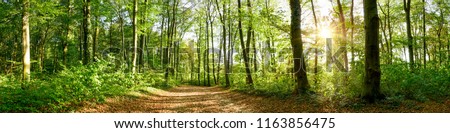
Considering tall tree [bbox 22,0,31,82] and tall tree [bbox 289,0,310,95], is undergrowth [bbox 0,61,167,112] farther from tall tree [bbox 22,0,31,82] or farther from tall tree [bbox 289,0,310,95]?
Result: tall tree [bbox 289,0,310,95]

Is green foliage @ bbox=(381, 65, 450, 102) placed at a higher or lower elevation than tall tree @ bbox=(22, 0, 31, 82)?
lower

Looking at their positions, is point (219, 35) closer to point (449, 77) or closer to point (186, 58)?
point (186, 58)

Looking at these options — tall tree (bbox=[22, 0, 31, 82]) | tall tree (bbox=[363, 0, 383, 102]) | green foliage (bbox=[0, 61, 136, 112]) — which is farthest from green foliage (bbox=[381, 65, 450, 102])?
tall tree (bbox=[22, 0, 31, 82])

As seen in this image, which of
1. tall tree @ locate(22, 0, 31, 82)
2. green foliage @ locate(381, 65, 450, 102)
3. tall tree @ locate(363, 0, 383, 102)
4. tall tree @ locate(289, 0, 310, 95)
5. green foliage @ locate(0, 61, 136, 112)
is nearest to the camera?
green foliage @ locate(0, 61, 136, 112)

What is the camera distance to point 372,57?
28.2 ft

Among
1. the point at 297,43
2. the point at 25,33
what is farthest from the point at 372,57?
the point at 25,33

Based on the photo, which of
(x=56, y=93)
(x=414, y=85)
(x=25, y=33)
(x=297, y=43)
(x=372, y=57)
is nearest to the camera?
(x=56, y=93)

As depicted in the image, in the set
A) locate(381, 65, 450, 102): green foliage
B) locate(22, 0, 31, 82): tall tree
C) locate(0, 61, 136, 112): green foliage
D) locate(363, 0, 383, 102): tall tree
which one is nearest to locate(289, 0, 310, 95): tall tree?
locate(381, 65, 450, 102): green foliage

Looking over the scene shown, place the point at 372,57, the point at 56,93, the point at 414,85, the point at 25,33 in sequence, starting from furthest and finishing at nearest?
the point at 25,33 → the point at 414,85 → the point at 372,57 → the point at 56,93

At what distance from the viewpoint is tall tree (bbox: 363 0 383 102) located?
28.2 feet

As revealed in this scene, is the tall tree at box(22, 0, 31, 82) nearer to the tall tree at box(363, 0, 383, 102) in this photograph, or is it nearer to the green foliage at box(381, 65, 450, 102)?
the tall tree at box(363, 0, 383, 102)

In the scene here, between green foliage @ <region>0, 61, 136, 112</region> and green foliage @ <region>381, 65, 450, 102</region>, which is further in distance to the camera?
green foliage @ <region>381, 65, 450, 102</region>

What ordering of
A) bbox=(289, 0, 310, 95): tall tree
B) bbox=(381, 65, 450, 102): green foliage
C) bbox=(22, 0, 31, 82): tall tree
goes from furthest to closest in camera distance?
bbox=(22, 0, 31, 82): tall tree < bbox=(289, 0, 310, 95): tall tree < bbox=(381, 65, 450, 102): green foliage

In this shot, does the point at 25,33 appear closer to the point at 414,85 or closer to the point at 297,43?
the point at 297,43
